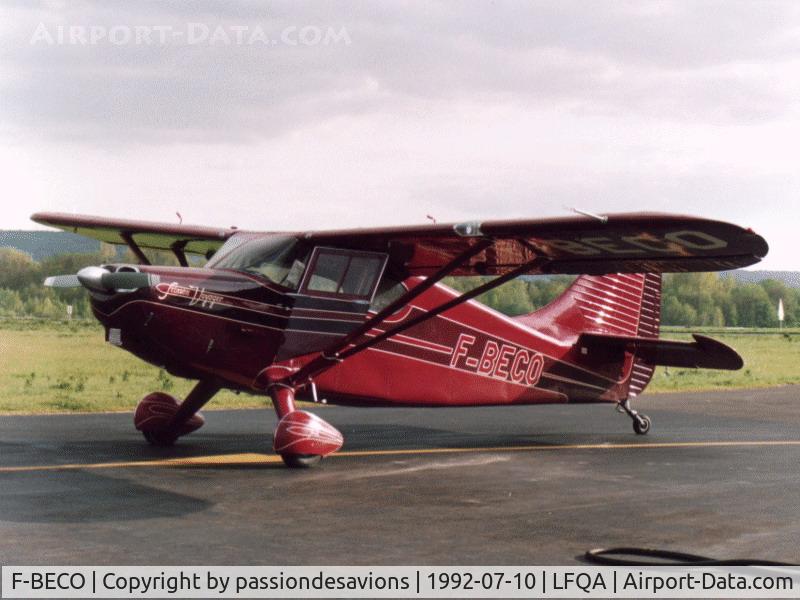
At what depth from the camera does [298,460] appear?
10531mm

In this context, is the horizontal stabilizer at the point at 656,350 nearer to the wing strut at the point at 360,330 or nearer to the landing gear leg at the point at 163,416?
the wing strut at the point at 360,330

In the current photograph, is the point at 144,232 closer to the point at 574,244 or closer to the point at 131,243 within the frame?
the point at 131,243

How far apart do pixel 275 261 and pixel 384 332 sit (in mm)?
1556

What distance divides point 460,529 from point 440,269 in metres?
4.69

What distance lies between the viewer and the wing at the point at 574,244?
9.15m

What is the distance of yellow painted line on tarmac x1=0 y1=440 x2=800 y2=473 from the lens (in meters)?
10.4

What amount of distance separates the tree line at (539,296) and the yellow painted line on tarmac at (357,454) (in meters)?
34.5

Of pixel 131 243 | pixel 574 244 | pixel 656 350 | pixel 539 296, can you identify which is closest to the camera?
pixel 574 244

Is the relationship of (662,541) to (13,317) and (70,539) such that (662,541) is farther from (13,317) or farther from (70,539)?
(13,317)

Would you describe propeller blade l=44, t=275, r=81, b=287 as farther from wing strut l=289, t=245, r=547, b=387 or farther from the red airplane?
wing strut l=289, t=245, r=547, b=387

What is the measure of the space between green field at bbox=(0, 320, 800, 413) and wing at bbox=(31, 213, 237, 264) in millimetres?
4189

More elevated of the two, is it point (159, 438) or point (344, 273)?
point (344, 273)

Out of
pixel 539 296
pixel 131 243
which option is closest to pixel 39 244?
pixel 539 296

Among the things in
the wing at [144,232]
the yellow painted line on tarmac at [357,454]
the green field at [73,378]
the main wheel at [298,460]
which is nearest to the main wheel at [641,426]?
the yellow painted line on tarmac at [357,454]
